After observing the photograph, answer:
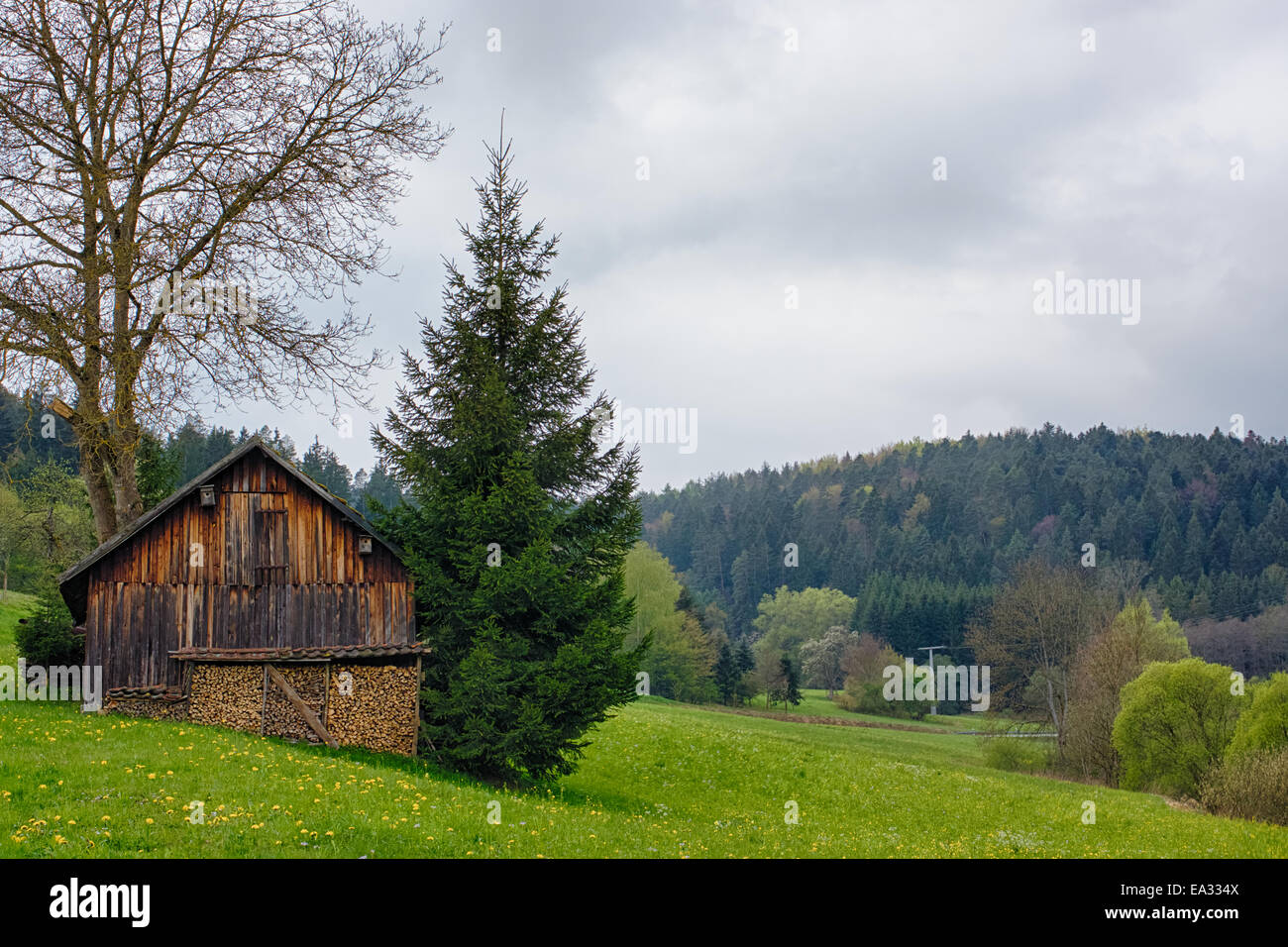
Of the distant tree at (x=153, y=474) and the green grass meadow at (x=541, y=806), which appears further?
the distant tree at (x=153, y=474)

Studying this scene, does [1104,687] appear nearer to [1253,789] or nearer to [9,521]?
[1253,789]

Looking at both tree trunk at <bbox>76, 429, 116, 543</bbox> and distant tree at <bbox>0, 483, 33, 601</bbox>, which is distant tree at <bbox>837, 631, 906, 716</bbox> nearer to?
distant tree at <bbox>0, 483, 33, 601</bbox>

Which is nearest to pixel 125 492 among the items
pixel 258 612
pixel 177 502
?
pixel 177 502

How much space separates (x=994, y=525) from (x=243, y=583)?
155 m

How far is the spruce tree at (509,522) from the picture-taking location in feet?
64.0

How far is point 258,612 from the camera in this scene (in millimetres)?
22281

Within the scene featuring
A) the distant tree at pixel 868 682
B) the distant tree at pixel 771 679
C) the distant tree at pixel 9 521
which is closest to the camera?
the distant tree at pixel 9 521

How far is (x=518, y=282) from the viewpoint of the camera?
21.8 m

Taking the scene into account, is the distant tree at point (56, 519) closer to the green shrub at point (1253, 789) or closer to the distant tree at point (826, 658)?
the green shrub at point (1253, 789)

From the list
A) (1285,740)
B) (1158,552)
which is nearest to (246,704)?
(1285,740)

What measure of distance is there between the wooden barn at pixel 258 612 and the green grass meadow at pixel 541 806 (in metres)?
1.27
